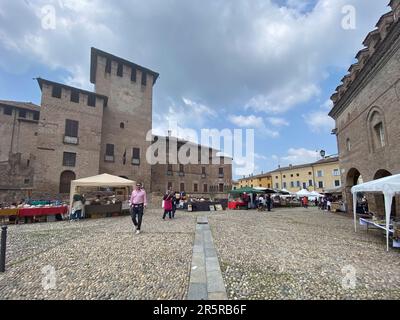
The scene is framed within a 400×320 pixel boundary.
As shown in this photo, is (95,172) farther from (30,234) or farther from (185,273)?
(185,273)

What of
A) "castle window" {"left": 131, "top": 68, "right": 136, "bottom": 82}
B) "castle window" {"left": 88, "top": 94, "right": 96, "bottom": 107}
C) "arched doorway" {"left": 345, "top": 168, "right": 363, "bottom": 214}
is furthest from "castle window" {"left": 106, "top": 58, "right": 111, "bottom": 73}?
"arched doorway" {"left": 345, "top": 168, "right": 363, "bottom": 214}

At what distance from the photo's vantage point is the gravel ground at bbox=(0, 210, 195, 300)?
2977 millimetres

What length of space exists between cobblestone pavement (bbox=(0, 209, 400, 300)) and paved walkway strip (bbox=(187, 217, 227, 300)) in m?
0.13

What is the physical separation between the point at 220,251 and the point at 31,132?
32.7m

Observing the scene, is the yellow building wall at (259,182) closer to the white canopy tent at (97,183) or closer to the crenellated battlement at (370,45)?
the crenellated battlement at (370,45)

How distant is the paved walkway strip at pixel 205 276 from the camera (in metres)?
2.88

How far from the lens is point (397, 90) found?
9.54 m

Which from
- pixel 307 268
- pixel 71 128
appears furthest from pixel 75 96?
pixel 307 268

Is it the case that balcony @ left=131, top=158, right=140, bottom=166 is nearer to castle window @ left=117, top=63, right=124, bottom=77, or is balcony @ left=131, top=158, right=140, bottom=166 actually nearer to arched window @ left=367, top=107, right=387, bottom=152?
castle window @ left=117, top=63, right=124, bottom=77

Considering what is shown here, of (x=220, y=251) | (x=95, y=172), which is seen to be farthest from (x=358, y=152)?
(x=95, y=172)

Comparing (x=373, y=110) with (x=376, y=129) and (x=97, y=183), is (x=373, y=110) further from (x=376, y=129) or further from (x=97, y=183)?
(x=97, y=183)

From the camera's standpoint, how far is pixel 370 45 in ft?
40.1

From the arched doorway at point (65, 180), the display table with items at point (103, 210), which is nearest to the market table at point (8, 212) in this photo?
the display table with items at point (103, 210)

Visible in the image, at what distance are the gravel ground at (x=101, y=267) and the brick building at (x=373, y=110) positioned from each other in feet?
37.9
